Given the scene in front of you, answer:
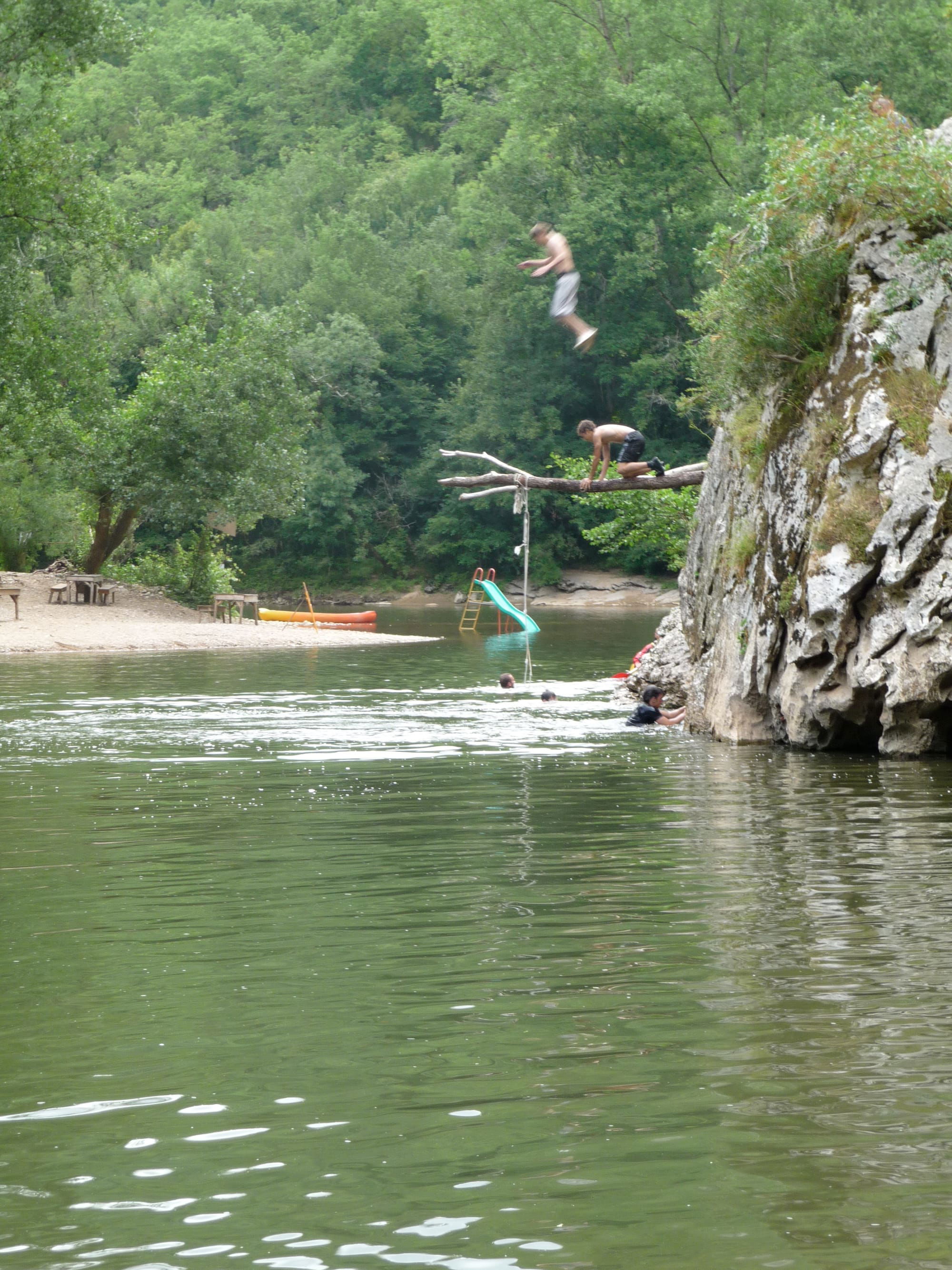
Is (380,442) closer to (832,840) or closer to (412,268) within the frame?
(412,268)

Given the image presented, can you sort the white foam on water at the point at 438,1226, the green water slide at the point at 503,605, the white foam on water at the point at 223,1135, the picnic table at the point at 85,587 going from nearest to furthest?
the white foam on water at the point at 438,1226 → the white foam on water at the point at 223,1135 → the green water slide at the point at 503,605 → the picnic table at the point at 85,587

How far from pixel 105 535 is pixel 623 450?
3346cm

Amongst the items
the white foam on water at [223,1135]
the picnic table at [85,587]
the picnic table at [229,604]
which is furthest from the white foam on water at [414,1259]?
the picnic table at [85,587]

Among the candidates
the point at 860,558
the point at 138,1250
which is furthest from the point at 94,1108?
the point at 860,558

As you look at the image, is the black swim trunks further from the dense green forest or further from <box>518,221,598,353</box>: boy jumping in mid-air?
the dense green forest

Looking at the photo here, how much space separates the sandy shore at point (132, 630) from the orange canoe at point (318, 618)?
2.66 m

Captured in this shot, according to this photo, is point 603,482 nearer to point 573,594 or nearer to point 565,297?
point 565,297

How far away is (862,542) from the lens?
1770 centimetres

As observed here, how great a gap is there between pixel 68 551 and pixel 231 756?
39.7m

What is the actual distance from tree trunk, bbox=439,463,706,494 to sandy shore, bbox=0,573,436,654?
2177 cm

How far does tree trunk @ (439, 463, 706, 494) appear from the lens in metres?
20.6

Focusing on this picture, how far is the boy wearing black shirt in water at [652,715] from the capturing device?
73.6ft

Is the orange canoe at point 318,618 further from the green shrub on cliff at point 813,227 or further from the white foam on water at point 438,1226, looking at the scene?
the white foam on water at point 438,1226

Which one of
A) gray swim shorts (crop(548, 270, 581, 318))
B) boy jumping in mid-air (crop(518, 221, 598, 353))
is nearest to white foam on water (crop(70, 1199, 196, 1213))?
boy jumping in mid-air (crop(518, 221, 598, 353))
